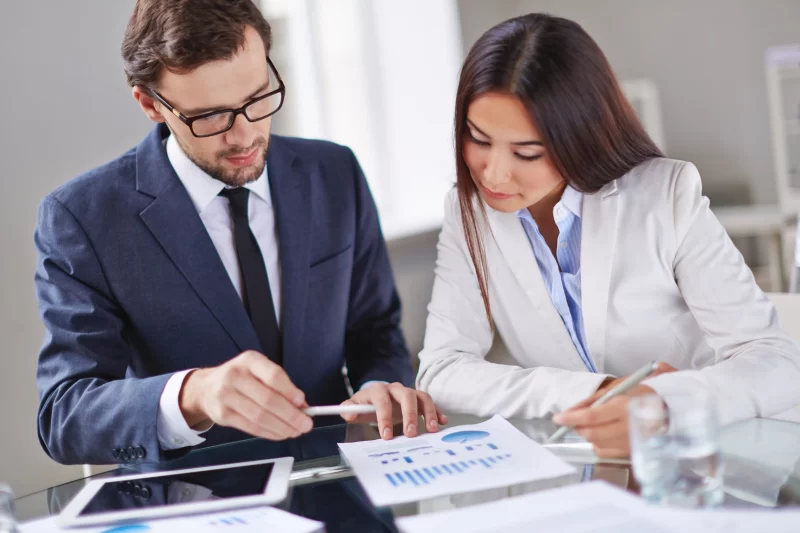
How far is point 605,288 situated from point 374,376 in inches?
22.2

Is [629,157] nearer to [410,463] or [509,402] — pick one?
[509,402]

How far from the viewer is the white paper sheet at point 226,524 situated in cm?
103

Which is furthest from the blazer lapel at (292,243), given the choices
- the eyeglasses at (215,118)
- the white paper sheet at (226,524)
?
the white paper sheet at (226,524)

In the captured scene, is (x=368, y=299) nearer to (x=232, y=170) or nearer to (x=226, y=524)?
(x=232, y=170)

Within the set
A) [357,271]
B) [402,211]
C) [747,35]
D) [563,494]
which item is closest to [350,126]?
[402,211]

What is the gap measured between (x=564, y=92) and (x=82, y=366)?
3.47 ft

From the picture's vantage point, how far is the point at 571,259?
5.72 feet

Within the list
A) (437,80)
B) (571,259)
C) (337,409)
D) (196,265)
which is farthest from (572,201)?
(437,80)

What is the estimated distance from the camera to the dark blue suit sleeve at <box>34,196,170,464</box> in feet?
4.92

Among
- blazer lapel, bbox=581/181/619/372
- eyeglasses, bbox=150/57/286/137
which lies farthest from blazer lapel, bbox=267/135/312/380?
blazer lapel, bbox=581/181/619/372

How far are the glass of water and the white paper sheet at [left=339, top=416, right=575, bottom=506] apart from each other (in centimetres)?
16

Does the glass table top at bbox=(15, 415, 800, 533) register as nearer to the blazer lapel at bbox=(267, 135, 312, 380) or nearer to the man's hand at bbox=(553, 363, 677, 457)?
the man's hand at bbox=(553, 363, 677, 457)

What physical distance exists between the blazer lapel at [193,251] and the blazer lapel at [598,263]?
699 mm

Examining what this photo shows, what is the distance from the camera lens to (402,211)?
5.08 metres
